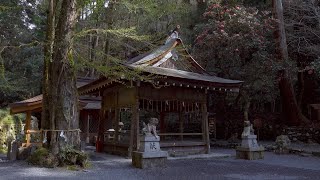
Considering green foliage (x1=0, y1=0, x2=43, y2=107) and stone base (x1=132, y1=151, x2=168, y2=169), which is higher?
green foliage (x1=0, y1=0, x2=43, y2=107)

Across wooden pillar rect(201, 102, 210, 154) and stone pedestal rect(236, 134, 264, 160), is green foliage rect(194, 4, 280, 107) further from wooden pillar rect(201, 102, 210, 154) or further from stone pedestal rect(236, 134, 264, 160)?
stone pedestal rect(236, 134, 264, 160)

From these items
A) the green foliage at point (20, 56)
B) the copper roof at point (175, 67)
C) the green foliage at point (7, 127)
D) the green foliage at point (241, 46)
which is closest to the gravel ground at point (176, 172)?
the copper roof at point (175, 67)

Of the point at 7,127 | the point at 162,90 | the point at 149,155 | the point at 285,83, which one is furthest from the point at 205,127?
the point at 7,127

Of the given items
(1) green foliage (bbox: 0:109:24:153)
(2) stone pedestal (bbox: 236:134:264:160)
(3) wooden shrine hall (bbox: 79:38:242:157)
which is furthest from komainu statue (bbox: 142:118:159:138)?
(1) green foliage (bbox: 0:109:24:153)

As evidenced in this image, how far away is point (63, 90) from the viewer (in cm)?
977

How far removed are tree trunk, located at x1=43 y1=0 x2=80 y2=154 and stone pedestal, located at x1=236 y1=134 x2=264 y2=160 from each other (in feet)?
20.6

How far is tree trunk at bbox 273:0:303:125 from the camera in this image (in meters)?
17.5

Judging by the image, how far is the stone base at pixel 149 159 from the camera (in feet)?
31.1

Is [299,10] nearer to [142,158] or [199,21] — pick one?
[199,21]

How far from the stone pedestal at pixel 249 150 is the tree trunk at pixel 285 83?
6660 mm

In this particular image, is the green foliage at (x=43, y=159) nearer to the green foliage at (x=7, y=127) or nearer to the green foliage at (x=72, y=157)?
the green foliage at (x=72, y=157)

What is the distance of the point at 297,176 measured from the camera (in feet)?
27.6

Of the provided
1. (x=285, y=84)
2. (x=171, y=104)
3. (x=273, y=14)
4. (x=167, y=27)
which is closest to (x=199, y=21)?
(x=167, y=27)

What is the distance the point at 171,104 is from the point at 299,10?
377 inches
